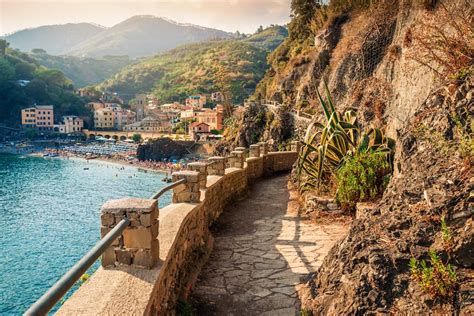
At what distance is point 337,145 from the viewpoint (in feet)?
30.7

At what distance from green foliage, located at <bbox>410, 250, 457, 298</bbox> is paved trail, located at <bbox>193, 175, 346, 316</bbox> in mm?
1838

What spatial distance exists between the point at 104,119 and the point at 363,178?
121 metres

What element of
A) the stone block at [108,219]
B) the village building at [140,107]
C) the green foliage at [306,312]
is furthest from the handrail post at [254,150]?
the village building at [140,107]

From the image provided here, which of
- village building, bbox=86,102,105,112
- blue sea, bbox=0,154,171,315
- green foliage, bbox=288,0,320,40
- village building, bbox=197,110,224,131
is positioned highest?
green foliage, bbox=288,0,320,40

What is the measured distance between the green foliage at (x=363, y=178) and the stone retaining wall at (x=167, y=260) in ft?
8.75

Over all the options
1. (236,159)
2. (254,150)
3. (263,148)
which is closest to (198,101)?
(263,148)

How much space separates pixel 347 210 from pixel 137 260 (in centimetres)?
560

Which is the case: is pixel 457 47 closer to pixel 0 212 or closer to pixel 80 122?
pixel 0 212

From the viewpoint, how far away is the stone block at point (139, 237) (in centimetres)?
367

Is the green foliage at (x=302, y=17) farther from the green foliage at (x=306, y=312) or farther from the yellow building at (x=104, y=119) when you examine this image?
the yellow building at (x=104, y=119)

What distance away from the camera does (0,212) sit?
49594mm

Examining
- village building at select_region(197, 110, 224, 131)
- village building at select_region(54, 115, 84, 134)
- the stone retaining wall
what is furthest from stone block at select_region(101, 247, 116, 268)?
village building at select_region(54, 115, 84, 134)

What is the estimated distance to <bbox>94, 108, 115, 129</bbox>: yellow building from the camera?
119m

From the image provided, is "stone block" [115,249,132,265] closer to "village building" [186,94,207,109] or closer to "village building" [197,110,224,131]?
"village building" [197,110,224,131]
